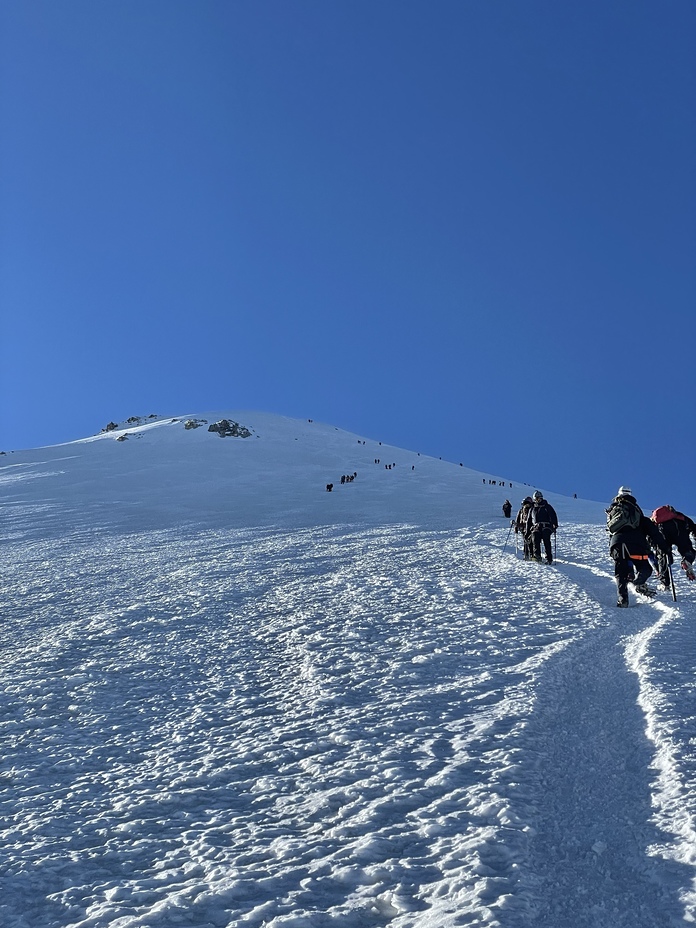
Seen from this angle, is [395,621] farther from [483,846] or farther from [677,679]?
[483,846]

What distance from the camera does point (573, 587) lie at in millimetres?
11891

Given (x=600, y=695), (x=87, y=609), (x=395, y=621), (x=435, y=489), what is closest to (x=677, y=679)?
(x=600, y=695)

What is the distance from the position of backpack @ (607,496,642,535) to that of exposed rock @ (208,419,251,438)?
201 ft

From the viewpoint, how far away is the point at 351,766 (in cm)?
479

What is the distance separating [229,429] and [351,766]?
226 feet

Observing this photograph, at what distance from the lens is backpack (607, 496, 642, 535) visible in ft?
35.8

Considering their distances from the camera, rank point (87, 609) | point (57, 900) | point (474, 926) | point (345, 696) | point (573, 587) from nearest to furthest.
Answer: point (474, 926)
point (57, 900)
point (345, 696)
point (87, 609)
point (573, 587)

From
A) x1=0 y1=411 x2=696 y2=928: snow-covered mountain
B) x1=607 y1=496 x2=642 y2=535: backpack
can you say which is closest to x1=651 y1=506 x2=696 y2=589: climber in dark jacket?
x1=0 y1=411 x2=696 y2=928: snow-covered mountain

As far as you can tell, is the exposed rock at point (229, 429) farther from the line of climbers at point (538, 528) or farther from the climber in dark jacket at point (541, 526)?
the climber in dark jacket at point (541, 526)

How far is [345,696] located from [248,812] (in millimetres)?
2261

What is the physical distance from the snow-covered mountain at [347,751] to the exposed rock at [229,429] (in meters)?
57.1

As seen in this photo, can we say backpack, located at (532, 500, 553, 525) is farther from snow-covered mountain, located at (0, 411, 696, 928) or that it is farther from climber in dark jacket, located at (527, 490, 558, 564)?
snow-covered mountain, located at (0, 411, 696, 928)

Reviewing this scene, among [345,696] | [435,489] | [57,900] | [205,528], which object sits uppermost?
[435,489]

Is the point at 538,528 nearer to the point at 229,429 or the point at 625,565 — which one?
the point at 625,565
